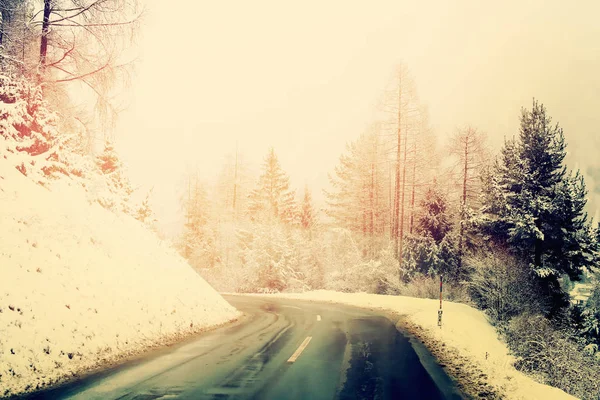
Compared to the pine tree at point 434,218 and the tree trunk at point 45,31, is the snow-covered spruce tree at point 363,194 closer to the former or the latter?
the pine tree at point 434,218

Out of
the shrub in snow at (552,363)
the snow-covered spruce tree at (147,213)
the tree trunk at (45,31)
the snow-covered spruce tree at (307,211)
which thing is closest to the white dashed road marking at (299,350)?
the shrub in snow at (552,363)

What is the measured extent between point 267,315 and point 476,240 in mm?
16374

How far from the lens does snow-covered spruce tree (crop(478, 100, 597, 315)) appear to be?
20.2 metres

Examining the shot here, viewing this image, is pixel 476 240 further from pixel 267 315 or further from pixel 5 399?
pixel 5 399

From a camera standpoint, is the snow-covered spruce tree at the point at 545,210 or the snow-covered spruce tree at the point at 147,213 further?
the snow-covered spruce tree at the point at 147,213

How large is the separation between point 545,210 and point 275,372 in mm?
19493

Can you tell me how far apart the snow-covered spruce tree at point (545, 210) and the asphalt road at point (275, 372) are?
1410 centimetres

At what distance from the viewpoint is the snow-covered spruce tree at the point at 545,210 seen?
20.2 m

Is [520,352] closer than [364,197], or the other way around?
[520,352]

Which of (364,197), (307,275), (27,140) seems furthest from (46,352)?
(364,197)

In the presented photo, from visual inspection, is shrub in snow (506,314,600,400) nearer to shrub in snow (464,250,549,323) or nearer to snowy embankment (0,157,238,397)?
shrub in snow (464,250,549,323)

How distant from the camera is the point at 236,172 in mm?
50656

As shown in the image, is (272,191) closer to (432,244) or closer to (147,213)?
(147,213)

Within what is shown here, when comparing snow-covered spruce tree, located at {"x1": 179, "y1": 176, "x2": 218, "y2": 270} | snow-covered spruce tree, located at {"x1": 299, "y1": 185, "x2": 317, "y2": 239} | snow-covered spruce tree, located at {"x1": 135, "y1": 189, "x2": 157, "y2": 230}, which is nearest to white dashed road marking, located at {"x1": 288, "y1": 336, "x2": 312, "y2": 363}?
snow-covered spruce tree, located at {"x1": 135, "y1": 189, "x2": 157, "y2": 230}
